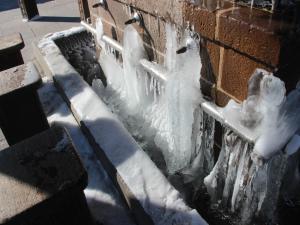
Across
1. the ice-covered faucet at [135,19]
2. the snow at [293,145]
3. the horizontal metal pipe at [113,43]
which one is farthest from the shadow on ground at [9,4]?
the snow at [293,145]

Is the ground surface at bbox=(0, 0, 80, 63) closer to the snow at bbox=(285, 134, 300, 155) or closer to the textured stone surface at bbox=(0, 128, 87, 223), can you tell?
the textured stone surface at bbox=(0, 128, 87, 223)

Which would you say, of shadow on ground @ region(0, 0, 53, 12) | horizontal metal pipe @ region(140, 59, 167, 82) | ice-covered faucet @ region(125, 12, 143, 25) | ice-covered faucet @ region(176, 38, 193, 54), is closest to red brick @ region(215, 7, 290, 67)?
ice-covered faucet @ region(176, 38, 193, 54)

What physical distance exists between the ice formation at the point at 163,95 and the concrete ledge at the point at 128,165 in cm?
59

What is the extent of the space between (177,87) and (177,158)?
0.93m

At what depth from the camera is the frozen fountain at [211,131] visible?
213 cm

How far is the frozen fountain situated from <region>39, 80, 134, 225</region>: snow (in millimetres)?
895

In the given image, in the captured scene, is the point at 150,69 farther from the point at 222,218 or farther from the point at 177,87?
the point at 222,218

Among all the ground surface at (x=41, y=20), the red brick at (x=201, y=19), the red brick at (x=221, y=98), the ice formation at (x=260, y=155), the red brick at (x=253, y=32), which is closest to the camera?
the red brick at (x=253, y=32)

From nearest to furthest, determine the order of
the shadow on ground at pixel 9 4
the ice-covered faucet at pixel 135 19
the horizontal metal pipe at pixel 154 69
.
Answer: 1. the horizontal metal pipe at pixel 154 69
2. the ice-covered faucet at pixel 135 19
3. the shadow on ground at pixel 9 4

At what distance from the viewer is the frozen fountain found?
6.98 ft

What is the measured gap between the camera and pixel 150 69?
3.26 m

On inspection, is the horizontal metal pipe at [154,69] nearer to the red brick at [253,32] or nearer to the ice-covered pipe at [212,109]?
the ice-covered pipe at [212,109]

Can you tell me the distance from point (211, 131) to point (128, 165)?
3.02 feet

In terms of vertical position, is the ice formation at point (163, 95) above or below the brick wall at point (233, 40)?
below
